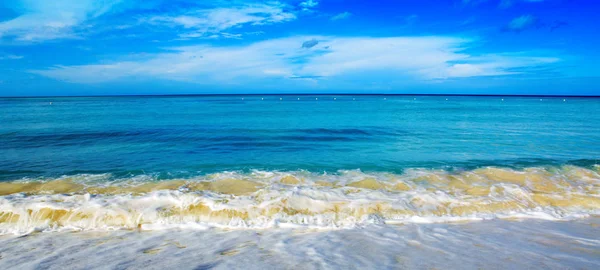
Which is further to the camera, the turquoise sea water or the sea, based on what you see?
the turquoise sea water

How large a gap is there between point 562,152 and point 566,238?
36.8 feet

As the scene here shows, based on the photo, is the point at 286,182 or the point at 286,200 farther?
the point at 286,182

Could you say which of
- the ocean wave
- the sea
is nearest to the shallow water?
the sea

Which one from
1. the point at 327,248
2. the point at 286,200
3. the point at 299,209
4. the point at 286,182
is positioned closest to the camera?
the point at 327,248

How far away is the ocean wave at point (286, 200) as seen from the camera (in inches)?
281

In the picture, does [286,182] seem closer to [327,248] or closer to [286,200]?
[286,200]

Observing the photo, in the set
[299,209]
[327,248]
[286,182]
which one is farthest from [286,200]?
[327,248]

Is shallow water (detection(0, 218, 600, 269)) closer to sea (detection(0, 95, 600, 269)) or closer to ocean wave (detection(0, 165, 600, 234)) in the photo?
sea (detection(0, 95, 600, 269))

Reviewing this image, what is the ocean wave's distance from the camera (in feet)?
23.4

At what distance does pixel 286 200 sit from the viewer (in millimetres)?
8125

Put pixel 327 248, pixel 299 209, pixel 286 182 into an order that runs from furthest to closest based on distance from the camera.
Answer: pixel 286 182 < pixel 299 209 < pixel 327 248

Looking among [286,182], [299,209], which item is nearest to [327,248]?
[299,209]

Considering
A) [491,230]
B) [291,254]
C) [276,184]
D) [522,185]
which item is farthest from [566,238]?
[276,184]

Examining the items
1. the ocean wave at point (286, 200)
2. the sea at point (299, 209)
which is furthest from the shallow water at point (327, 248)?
the ocean wave at point (286, 200)
